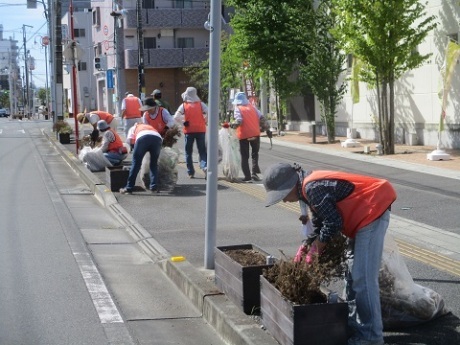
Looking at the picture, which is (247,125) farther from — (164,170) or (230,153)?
(164,170)

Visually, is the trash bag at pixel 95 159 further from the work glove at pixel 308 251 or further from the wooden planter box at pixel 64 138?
the work glove at pixel 308 251

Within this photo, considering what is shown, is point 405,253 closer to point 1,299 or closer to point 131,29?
point 1,299

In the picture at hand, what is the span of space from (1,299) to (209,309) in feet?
7.04

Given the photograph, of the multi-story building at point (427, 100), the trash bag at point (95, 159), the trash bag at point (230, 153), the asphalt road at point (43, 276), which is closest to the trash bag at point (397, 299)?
the asphalt road at point (43, 276)

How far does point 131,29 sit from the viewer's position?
5747 centimetres

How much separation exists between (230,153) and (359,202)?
1050cm

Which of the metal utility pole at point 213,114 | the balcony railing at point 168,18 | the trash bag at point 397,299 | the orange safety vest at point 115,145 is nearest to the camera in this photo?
the trash bag at point 397,299

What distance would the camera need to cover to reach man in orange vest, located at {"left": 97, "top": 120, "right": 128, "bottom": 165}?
56.3 feet

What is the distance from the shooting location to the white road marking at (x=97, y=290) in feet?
22.7

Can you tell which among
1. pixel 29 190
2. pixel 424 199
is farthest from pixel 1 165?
pixel 424 199

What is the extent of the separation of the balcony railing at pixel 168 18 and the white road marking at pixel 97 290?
160 feet

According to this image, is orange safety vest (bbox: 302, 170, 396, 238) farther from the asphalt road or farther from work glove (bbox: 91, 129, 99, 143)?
work glove (bbox: 91, 129, 99, 143)

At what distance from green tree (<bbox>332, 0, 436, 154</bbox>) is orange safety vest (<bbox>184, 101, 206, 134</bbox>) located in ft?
18.8

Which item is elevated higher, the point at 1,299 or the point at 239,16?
the point at 239,16
